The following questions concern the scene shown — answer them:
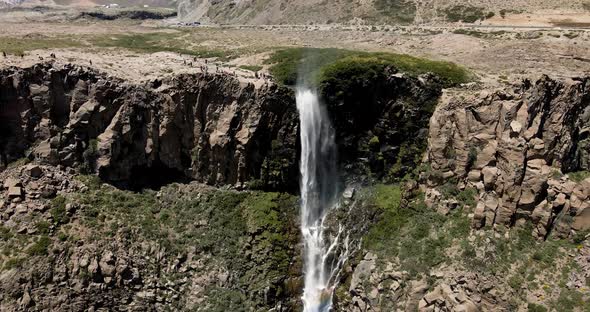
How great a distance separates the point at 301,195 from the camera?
42.2m

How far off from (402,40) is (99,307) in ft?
155

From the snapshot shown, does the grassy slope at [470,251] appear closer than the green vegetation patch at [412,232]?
Yes

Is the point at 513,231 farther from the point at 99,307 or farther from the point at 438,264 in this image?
the point at 99,307

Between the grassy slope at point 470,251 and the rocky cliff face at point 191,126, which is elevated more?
the rocky cliff face at point 191,126

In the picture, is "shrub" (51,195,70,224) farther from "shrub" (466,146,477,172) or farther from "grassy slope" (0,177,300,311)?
"shrub" (466,146,477,172)

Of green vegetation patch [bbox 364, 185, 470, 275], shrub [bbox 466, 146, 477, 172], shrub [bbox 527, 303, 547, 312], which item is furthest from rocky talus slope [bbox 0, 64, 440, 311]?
shrub [bbox 527, 303, 547, 312]

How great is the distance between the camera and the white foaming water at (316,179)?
128 ft

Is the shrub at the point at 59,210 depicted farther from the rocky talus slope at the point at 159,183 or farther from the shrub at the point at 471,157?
the shrub at the point at 471,157

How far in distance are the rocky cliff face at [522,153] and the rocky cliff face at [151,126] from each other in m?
13.3

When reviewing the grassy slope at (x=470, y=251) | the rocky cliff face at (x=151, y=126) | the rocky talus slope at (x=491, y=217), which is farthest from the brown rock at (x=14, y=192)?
the grassy slope at (x=470, y=251)

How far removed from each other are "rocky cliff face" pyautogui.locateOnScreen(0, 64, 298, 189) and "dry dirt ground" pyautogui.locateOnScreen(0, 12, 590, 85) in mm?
1966

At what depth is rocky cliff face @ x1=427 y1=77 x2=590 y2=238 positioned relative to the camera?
32625 mm

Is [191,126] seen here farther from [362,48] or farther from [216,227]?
[362,48]

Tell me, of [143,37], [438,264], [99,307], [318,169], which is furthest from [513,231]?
[143,37]
